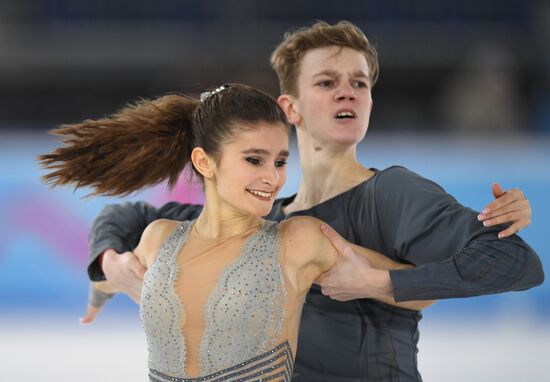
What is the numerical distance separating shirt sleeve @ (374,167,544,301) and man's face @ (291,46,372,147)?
0.33 m

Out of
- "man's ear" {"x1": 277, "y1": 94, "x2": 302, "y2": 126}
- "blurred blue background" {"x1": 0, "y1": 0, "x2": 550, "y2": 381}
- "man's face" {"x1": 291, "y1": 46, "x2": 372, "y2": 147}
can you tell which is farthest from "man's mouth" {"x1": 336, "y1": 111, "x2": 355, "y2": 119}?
"blurred blue background" {"x1": 0, "y1": 0, "x2": 550, "y2": 381}

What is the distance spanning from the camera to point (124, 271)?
2.29 metres

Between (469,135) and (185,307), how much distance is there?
405 centimetres

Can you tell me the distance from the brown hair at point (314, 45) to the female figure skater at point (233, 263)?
529 millimetres

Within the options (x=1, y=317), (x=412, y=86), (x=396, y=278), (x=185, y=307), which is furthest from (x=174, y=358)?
(x=412, y=86)

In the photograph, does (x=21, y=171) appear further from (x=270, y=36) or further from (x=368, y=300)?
(x=368, y=300)

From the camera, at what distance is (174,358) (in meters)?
1.95

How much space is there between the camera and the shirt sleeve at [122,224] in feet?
8.21

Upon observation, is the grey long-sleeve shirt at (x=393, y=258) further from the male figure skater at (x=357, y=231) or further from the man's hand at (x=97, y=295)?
the man's hand at (x=97, y=295)

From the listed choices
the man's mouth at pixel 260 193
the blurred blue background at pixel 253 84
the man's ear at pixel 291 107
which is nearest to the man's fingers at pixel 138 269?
the man's mouth at pixel 260 193

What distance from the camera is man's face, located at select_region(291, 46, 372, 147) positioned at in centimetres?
244

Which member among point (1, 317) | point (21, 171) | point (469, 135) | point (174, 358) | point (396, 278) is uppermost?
point (469, 135)

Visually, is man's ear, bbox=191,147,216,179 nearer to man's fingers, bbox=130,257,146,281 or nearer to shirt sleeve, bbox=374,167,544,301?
man's fingers, bbox=130,257,146,281

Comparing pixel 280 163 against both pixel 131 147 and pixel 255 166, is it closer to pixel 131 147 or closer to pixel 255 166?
pixel 255 166
